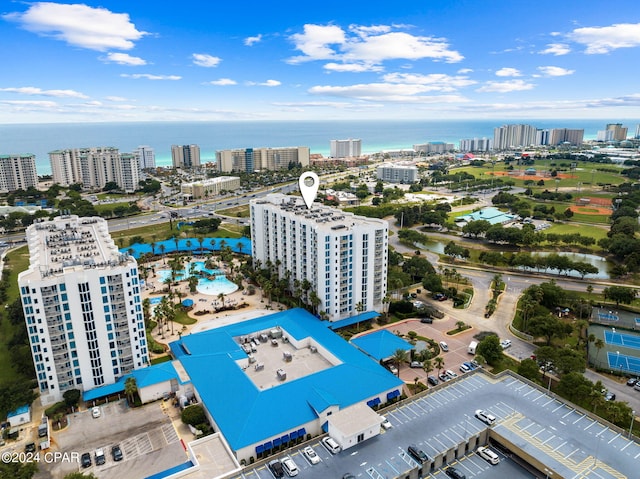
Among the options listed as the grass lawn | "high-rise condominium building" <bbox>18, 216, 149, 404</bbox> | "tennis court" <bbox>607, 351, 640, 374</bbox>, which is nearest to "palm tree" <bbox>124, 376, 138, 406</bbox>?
"high-rise condominium building" <bbox>18, 216, 149, 404</bbox>

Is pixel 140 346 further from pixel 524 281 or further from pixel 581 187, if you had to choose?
pixel 581 187

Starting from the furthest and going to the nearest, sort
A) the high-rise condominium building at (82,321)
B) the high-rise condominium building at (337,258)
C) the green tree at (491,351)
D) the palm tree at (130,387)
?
1. the high-rise condominium building at (337,258)
2. the green tree at (491,351)
3. the palm tree at (130,387)
4. the high-rise condominium building at (82,321)

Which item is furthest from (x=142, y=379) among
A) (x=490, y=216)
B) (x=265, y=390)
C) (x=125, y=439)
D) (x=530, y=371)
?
(x=490, y=216)

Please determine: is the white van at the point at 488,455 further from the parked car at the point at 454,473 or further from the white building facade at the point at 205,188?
the white building facade at the point at 205,188

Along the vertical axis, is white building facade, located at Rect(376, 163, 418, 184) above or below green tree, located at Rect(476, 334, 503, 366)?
above

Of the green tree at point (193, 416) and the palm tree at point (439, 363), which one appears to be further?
the palm tree at point (439, 363)

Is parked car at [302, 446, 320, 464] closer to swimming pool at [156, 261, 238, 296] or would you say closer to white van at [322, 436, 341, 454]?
white van at [322, 436, 341, 454]

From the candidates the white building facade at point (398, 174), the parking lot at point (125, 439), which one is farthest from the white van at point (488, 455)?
the white building facade at point (398, 174)

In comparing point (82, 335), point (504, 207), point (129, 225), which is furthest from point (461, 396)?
point (504, 207)
